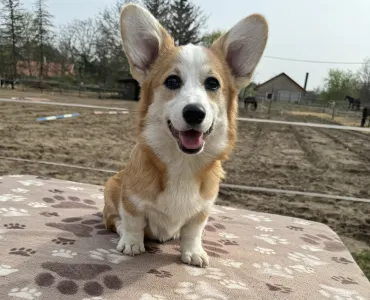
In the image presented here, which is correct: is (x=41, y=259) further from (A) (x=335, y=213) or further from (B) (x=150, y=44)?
(A) (x=335, y=213)

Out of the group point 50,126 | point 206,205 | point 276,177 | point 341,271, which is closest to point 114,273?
point 206,205

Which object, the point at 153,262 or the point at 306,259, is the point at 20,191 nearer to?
the point at 153,262

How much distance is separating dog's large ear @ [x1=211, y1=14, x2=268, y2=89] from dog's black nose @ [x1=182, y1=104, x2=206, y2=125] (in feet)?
2.20

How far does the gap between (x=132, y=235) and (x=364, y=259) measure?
258 cm

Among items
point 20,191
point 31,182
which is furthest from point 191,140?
point 31,182

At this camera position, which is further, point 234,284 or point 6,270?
point 234,284

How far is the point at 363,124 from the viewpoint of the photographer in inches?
755

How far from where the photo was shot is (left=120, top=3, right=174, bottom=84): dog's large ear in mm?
2074

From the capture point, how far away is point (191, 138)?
1.85m

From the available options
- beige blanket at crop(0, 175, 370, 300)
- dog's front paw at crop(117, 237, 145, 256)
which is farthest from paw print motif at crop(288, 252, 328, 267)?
dog's front paw at crop(117, 237, 145, 256)

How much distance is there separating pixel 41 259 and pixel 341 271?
194cm

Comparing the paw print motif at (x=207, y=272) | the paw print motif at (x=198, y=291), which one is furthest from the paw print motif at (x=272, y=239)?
the paw print motif at (x=198, y=291)

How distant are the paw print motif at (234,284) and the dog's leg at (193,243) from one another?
0.19 meters

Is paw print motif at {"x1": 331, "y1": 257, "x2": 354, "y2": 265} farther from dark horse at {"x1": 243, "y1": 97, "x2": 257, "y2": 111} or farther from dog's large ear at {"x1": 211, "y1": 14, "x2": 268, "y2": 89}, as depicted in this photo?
dark horse at {"x1": 243, "y1": 97, "x2": 257, "y2": 111}
